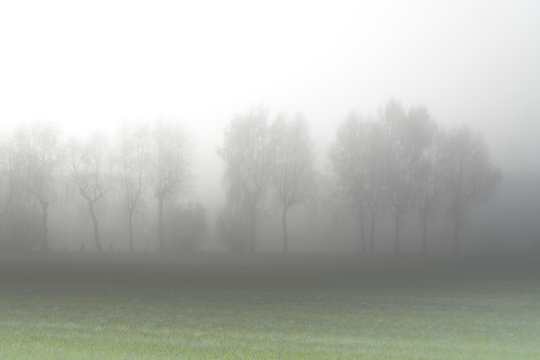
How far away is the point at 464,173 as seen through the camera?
49969mm

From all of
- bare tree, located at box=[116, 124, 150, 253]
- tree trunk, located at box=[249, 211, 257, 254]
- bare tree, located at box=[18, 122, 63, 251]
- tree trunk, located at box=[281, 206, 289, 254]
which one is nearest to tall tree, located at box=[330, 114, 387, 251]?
tree trunk, located at box=[281, 206, 289, 254]

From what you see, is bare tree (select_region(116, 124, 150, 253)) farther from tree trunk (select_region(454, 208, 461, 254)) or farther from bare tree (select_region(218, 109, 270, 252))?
tree trunk (select_region(454, 208, 461, 254))

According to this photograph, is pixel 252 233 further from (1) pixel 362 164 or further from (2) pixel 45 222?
(2) pixel 45 222

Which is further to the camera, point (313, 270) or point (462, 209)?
point (462, 209)

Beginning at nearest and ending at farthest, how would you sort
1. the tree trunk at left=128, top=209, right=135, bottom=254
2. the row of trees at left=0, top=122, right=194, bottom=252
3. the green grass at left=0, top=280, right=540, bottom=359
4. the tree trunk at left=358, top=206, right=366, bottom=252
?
the green grass at left=0, top=280, right=540, bottom=359 → the tree trunk at left=358, top=206, right=366, bottom=252 → the tree trunk at left=128, top=209, right=135, bottom=254 → the row of trees at left=0, top=122, right=194, bottom=252

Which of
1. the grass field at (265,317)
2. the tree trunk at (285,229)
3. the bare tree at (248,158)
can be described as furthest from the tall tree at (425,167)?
the grass field at (265,317)

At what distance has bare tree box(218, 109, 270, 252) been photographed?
163 feet

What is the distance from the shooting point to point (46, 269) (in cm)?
3438

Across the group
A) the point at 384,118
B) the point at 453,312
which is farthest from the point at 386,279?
the point at 384,118

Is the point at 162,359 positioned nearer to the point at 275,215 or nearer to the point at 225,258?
the point at 225,258

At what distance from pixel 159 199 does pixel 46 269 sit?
15.7 meters

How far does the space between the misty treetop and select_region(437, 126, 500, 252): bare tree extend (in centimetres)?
9

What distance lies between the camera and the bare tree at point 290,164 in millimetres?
48562

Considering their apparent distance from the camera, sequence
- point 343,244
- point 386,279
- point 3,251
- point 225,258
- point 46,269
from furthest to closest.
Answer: point 343,244
point 3,251
point 225,258
point 46,269
point 386,279
